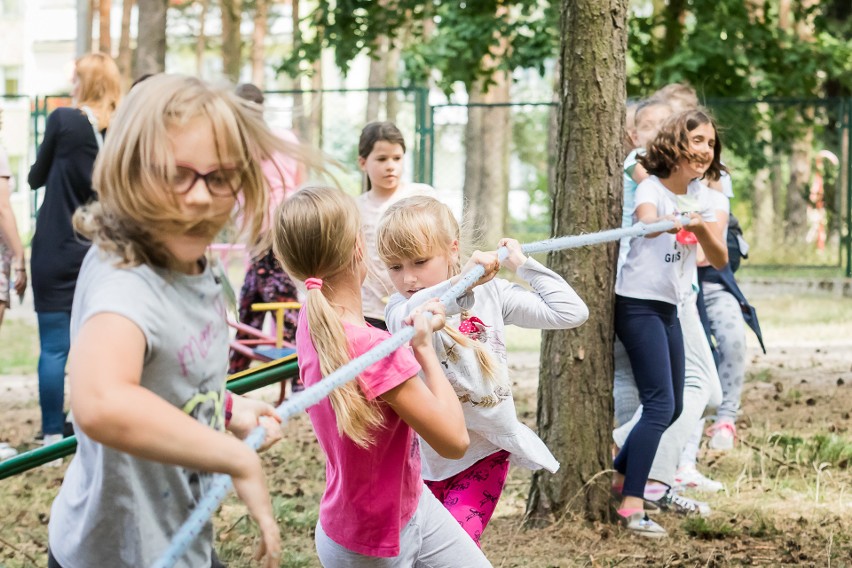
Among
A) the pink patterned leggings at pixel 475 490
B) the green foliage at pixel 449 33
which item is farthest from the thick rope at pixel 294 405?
the green foliage at pixel 449 33

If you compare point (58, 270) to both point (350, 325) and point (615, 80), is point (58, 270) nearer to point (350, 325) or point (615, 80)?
point (615, 80)

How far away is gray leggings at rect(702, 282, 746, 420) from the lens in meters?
6.23

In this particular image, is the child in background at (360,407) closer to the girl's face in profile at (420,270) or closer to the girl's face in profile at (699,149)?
the girl's face in profile at (420,270)

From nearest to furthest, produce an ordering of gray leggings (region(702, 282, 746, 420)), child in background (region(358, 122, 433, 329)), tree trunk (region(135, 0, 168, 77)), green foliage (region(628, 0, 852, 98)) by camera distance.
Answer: child in background (region(358, 122, 433, 329))
gray leggings (region(702, 282, 746, 420))
tree trunk (region(135, 0, 168, 77))
green foliage (region(628, 0, 852, 98))

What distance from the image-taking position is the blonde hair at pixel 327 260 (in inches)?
99.9

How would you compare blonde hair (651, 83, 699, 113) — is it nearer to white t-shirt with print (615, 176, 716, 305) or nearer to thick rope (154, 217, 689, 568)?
white t-shirt with print (615, 176, 716, 305)

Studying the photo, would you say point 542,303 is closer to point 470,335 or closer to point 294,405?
point 470,335

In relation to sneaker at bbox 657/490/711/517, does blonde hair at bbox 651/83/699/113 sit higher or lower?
higher

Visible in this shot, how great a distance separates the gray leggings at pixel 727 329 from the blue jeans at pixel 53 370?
3.34 m

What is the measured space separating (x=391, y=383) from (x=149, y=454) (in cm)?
91

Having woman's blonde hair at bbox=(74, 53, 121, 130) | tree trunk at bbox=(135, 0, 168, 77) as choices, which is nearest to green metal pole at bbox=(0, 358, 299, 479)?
woman's blonde hair at bbox=(74, 53, 121, 130)

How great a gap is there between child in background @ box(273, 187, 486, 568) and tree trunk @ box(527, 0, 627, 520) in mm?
1830

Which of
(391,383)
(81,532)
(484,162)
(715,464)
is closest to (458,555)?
(391,383)

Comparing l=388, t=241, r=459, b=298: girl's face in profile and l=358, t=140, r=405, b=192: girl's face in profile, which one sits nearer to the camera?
l=388, t=241, r=459, b=298: girl's face in profile
